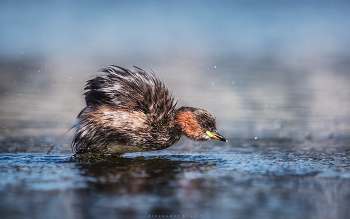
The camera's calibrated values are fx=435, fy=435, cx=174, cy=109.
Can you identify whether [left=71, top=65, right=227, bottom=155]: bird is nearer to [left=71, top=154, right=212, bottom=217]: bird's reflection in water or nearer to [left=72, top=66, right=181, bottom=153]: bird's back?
[left=72, top=66, right=181, bottom=153]: bird's back

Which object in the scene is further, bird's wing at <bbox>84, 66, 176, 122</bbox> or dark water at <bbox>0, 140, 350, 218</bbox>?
bird's wing at <bbox>84, 66, 176, 122</bbox>

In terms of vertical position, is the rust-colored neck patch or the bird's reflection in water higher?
the rust-colored neck patch

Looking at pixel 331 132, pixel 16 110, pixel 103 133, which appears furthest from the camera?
pixel 16 110

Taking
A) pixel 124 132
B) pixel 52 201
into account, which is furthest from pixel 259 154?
pixel 52 201

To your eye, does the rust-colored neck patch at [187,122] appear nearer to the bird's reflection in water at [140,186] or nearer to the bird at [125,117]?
the bird at [125,117]

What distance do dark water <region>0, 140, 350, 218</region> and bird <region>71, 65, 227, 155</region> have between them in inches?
14.4

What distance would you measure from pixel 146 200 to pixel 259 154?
344 cm

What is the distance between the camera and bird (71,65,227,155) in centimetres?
683

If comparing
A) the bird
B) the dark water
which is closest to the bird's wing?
the bird

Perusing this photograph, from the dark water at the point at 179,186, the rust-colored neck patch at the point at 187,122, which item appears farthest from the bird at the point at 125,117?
the dark water at the point at 179,186

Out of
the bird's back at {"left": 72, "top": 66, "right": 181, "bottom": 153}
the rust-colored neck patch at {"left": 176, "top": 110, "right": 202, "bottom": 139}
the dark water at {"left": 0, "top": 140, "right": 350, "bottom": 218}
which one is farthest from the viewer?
the rust-colored neck patch at {"left": 176, "top": 110, "right": 202, "bottom": 139}

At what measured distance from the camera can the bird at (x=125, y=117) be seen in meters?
6.83

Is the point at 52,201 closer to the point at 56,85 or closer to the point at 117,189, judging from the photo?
the point at 117,189

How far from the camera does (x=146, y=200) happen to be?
414 cm
